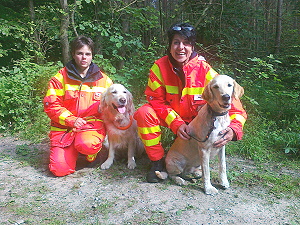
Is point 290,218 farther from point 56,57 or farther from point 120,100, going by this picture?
point 56,57

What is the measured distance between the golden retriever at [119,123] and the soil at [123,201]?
0.24 m

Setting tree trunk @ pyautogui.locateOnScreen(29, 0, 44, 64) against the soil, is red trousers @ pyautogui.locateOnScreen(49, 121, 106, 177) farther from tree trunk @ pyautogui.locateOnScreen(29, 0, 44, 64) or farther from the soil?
tree trunk @ pyautogui.locateOnScreen(29, 0, 44, 64)

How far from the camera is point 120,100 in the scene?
10.0 ft

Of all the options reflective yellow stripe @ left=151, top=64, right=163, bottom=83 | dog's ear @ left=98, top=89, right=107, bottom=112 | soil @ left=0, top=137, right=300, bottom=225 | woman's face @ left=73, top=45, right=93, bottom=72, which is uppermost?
woman's face @ left=73, top=45, right=93, bottom=72

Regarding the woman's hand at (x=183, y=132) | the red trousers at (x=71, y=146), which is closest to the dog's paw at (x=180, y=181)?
the woman's hand at (x=183, y=132)

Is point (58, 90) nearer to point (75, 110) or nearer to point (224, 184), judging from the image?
point (75, 110)

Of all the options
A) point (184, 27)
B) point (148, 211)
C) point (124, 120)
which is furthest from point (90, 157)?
point (184, 27)

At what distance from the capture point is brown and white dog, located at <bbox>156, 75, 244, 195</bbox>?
2260 mm

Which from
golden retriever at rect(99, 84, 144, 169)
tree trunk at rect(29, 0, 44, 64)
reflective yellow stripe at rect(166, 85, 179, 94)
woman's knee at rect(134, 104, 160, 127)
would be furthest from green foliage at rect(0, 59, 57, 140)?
reflective yellow stripe at rect(166, 85, 179, 94)

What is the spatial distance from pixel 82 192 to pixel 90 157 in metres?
0.68

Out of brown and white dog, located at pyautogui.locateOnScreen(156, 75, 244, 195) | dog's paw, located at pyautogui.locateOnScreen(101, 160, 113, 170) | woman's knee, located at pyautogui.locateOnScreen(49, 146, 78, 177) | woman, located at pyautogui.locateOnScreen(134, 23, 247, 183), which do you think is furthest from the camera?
dog's paw, located at pyautogui.locateOnScreen(101, 160, 113, 170)

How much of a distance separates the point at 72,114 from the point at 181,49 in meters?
1.60

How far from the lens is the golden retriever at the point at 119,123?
3123 millimetres

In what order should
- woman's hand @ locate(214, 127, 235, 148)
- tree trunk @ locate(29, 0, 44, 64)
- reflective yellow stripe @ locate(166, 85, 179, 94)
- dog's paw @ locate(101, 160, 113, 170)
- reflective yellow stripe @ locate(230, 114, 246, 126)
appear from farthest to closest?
1. tree trunk @ locate(29, 0, 44, 64)
2. dog's paw @ locate(101, 160, 113, 170)
3. reflective yellow stripe @ locate(166, 85, 179, 94)
4. reflective yellow stripe @ locate(230, 114, 246, 126)
5. woman's hand @ locate(214, 127, 235, 148)
